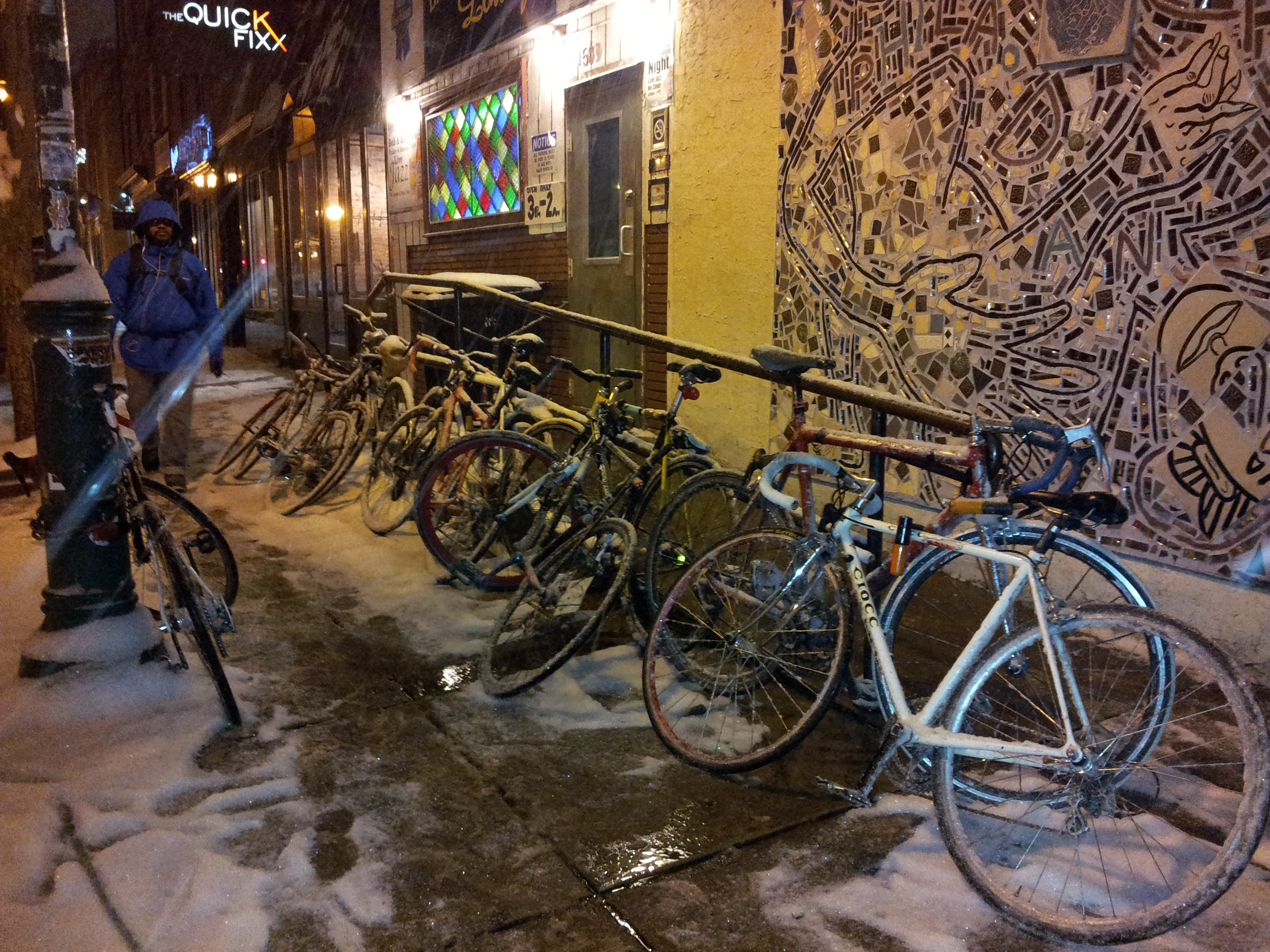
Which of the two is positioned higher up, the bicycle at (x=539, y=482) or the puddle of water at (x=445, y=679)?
the bicycle at (x=539, y=482)

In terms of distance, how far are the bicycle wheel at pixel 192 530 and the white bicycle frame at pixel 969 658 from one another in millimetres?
2945

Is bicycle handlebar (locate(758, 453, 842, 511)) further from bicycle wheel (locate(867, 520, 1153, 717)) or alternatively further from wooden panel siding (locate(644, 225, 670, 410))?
wooden panel siding (locate(644, 225, 670, 410))

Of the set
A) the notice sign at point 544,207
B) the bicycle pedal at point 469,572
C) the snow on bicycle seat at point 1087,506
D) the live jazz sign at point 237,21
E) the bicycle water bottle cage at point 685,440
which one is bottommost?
the bicycle pedal at point 469,572

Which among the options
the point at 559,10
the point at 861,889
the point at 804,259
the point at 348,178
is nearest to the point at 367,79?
the point at 348,178

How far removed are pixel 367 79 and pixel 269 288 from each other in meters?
8.16

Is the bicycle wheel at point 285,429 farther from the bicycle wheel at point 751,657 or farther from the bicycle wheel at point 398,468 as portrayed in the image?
the bicycle wheel at point 751,657

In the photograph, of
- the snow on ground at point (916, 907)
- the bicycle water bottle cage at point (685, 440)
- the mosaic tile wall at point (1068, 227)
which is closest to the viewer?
the snow on ground at point (916, 907)

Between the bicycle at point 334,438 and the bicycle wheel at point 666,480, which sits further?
the bicycle at point 334,438

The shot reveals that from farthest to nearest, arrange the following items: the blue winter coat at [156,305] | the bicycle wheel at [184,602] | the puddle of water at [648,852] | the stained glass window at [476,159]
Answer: the stained glass window at [476,159] < the blue winter coat at [156,305] < the bicycle wheel at [184,602] < the puddle of water at [648,852]

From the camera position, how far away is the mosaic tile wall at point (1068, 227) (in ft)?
14.5

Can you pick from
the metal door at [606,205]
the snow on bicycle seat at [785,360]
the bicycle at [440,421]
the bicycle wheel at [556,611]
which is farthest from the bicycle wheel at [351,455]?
the snow on bicycle seat at [785,360]

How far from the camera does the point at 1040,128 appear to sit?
5.16 m

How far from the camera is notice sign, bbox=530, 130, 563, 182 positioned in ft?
31.7

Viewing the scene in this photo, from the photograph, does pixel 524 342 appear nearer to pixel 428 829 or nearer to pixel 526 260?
pixel 428 829
